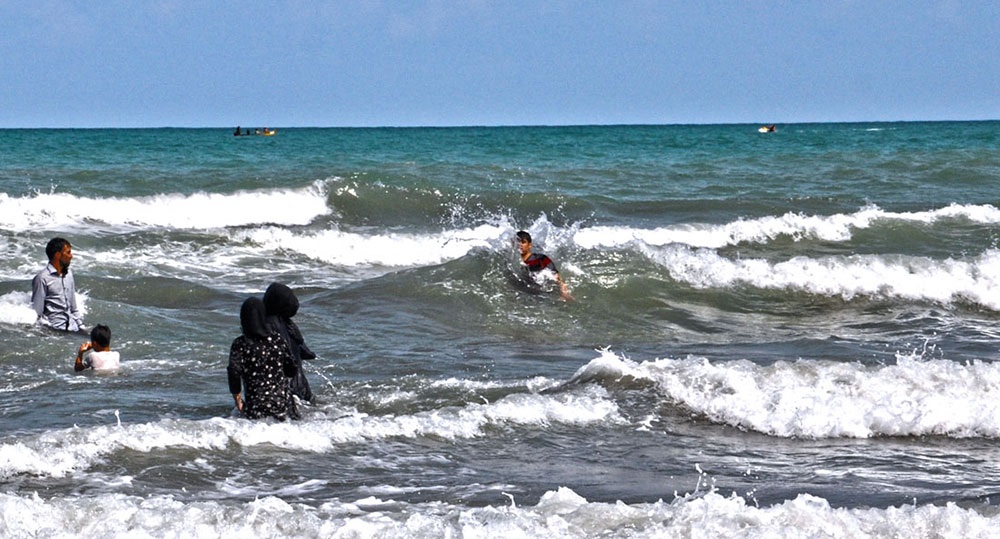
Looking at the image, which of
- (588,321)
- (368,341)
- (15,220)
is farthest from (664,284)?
(15,220)

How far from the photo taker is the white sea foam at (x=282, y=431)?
7.19 m

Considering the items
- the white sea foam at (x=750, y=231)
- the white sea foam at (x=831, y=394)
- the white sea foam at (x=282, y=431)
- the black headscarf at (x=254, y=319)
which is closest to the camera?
the white sea foam at (x=282, y=431)

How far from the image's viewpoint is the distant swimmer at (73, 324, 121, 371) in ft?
33.5

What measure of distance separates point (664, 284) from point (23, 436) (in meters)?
9.59

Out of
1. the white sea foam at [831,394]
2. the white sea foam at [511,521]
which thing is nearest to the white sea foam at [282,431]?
the white sea foam at [831,394]

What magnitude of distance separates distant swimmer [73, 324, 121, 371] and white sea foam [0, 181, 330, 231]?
11711mm

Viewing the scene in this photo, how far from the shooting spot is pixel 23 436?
7.70 m

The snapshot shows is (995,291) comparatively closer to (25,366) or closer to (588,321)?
(588,321)

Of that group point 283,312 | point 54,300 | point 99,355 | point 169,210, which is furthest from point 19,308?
point 169,210

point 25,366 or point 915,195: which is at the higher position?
point 915,195

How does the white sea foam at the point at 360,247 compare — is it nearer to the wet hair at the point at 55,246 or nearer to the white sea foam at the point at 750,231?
the white sea foam at the point at 750,231

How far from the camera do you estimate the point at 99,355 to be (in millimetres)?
10227

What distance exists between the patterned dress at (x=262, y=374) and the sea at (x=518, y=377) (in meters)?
0.15

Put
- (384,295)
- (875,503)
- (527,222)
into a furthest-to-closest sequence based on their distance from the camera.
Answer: (527,222)
(384,295)
(875,503)
